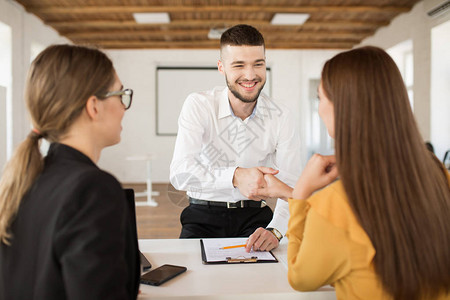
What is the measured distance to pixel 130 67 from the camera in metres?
10.1

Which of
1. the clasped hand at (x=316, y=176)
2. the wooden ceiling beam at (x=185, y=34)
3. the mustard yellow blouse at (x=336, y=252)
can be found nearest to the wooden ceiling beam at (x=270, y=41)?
the wooden ceiling beam at (x=185, y=34)

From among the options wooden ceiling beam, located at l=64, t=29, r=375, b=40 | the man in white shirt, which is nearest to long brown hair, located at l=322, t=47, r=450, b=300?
the man in white shirt

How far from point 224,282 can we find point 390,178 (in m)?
0.58

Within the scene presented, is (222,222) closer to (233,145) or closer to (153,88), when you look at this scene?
(233,145)

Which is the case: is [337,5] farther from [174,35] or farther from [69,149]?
[69,149]

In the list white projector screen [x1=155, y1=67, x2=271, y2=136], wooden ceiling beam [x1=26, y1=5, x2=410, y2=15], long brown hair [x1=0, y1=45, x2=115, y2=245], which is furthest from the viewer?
white projector screen [x1=155, y1=67, x2=271, y2=136]

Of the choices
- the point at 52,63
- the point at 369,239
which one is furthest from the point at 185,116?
the point at 369,239

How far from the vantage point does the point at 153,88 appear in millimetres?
10141

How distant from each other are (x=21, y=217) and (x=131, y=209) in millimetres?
438

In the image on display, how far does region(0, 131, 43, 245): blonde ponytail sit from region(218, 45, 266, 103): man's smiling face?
4.35 feet

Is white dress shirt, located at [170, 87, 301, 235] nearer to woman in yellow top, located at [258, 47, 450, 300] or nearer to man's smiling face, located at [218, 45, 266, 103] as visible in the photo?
man's smiling face, located at [218, 45, 266, 103]

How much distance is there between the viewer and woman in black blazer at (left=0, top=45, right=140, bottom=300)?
761 millimetres

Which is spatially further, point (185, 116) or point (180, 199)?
point (180, 199)

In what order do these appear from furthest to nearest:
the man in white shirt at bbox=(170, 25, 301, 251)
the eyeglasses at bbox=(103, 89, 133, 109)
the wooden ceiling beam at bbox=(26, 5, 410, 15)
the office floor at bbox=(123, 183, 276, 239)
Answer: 1. the wooden ceiling beam at bbox=(26, 5, 410, 15)
2. the office floor at bbox=(123, 183, 276, 239)
3. the man in white shirt at bbox=(170, 25, 301, 251)
4. the eyeglasses at bbox=(103, 89, 133, 109)
